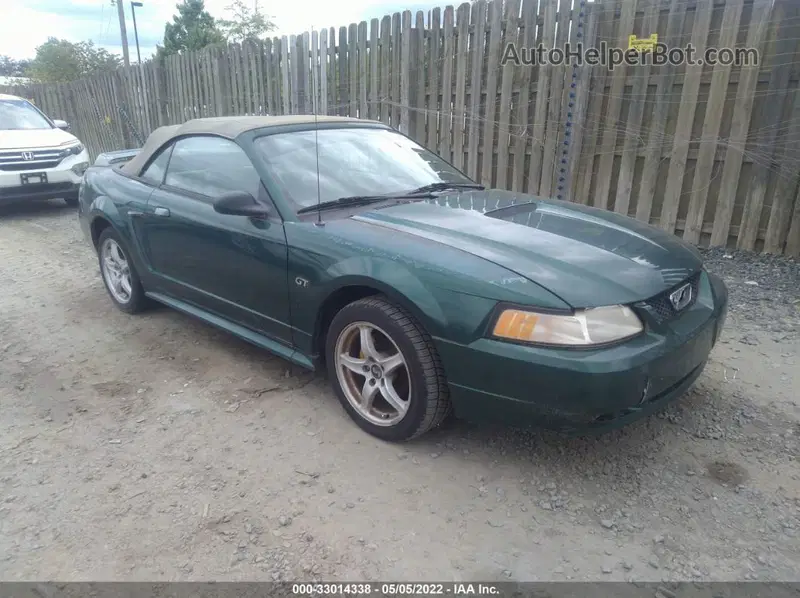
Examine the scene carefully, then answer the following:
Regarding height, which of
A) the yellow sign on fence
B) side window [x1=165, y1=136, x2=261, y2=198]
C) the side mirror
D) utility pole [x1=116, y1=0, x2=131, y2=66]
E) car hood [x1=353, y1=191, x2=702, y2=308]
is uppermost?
utility pole [x1=116, y1=0, x2=131, y2=66]

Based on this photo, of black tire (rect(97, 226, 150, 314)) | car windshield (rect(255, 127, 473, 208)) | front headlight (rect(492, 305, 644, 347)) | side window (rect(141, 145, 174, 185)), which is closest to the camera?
front headlight (rect(492, 305, 644, 347))

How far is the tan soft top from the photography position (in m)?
3.69

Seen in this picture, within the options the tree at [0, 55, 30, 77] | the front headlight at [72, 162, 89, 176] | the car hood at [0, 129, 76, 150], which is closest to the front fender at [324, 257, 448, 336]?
the front headlight at [72, 162, 89, 176]

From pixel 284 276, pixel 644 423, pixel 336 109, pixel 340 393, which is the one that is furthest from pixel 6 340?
pixel 336 109

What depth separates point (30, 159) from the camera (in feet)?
28.5

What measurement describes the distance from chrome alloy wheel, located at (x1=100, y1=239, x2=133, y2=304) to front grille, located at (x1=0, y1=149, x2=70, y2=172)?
4.97 meters

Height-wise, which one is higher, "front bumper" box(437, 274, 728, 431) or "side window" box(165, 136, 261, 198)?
"side window" box(165, 136, 261, 198)

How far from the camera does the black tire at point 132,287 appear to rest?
4562 millimetres

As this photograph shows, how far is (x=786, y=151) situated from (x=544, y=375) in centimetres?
419

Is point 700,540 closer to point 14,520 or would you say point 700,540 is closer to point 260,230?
point 260,230

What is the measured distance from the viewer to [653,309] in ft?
8.30

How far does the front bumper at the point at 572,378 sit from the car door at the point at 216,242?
3.96ft

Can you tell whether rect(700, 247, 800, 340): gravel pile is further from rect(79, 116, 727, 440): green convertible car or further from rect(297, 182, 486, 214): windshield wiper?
rect(297, 182, 486, 214): windshield wiper

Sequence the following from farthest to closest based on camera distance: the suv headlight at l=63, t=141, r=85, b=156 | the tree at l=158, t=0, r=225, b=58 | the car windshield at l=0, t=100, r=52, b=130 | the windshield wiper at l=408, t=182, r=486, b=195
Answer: the tree at l=158, t=0, r=225, b=58 < the car windshield at l=0, t=100, r=52, b=130 < the suv headlight at l=63, t=141, r=85, b=156 < the windshield wiper at l=408, t=182, r=486, b=195
